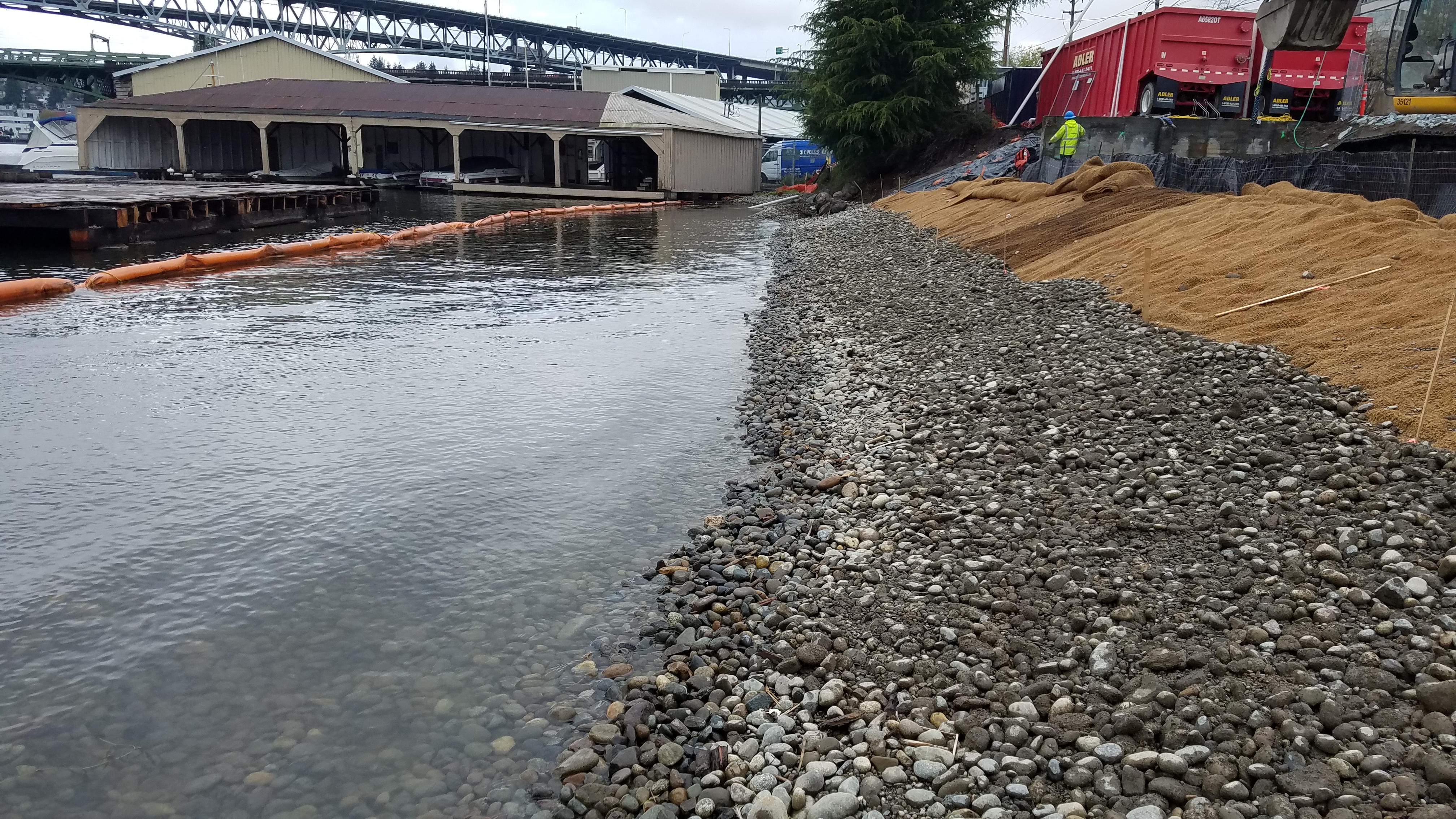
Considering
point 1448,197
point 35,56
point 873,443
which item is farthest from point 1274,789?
point 35,56

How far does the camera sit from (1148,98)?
2356 centimetres

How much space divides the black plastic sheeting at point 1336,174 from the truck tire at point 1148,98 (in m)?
6.24

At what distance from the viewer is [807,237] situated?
2628cm

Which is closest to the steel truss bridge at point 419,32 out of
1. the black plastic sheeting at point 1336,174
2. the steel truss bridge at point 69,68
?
the steel truss bridge at point 69,68

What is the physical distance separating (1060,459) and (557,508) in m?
3.51

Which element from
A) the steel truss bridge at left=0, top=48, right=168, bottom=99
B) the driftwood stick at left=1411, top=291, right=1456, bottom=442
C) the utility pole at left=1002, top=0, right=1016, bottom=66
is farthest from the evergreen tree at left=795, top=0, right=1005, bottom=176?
the steel truss bridge at left=0, top=48, right=168, bottom=99

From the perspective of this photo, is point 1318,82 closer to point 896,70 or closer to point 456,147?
point 896,70

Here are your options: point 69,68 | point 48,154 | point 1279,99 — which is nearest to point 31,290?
point 1279,99

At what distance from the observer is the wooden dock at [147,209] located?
66.3 ft

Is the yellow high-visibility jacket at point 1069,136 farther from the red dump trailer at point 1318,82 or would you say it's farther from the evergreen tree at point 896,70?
the evergreen tree at point 896,70

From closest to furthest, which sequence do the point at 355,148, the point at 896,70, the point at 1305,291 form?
1. the point at 1305,291
2. the point at 896,70
3. the point at 355,148

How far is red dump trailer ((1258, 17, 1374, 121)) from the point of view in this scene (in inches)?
869

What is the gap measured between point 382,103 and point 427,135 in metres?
5.82

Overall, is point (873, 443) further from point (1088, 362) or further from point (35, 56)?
point (35, 56)
